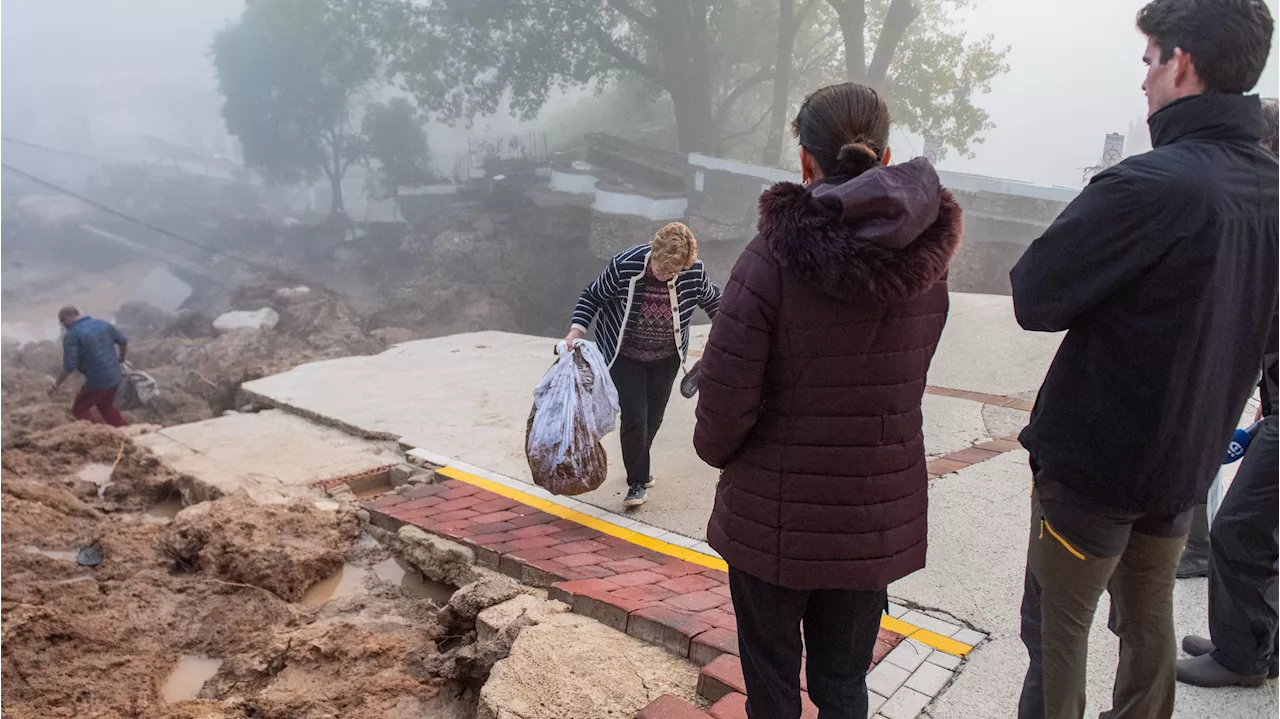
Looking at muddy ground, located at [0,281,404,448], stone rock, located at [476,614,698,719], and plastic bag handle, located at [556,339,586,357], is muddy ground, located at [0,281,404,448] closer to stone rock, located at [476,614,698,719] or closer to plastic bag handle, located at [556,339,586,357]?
plastic bag handle, located at [556,339,586,357]

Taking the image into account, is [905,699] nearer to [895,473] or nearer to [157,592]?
[895,473]

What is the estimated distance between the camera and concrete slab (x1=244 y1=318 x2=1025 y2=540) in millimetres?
4891

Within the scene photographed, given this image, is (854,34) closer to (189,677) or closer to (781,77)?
(781,77)

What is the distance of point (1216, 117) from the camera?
167 centimetres

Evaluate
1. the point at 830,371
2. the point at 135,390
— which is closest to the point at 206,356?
the point at 135,390

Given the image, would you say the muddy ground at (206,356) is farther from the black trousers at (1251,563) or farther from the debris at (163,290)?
the debris at (163,290)

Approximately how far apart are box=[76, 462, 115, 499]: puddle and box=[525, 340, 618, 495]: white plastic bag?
364 centimetres

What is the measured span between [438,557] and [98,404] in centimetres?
674

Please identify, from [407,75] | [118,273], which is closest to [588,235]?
[407,75]

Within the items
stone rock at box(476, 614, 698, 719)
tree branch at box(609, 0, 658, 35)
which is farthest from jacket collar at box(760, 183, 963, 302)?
tree branch at box(609, 0, 658, 35)

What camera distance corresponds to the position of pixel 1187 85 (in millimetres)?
1698

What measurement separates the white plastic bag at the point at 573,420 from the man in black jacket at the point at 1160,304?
8.86 feet

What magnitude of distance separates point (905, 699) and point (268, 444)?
5.15m

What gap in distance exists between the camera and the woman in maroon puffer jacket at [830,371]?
165cm
